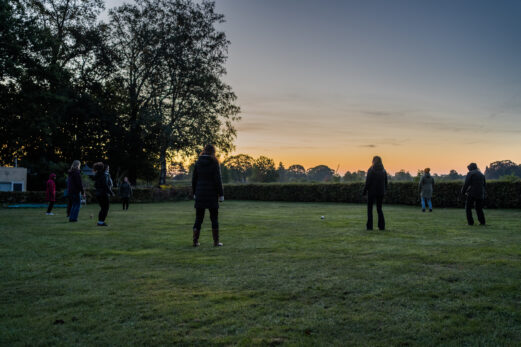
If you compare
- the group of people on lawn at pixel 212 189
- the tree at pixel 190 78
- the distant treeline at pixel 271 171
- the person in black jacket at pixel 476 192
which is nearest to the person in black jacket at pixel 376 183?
the group of people on lawn at pixel 212 189

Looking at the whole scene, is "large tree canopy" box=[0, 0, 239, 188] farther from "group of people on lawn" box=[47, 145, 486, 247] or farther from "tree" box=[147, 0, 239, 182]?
"group of people on lawn" box=[47, 145, 486, 247]

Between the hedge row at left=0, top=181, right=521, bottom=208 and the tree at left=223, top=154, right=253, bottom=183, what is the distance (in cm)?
8558

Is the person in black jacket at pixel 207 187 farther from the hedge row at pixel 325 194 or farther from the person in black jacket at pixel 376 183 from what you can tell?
the hedge row at pixel 325 194

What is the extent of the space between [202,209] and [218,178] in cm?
76

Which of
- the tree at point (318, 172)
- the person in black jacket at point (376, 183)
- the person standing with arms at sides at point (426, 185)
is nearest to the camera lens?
the person in black jacket at point (376, 183)

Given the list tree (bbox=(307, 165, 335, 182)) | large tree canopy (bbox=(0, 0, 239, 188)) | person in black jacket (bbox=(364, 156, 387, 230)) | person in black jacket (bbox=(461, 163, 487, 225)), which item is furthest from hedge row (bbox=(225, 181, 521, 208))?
tree (bbox=(307, 165, 335, 182))

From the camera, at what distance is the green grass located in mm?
2918

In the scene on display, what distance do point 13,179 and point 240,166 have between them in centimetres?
9174

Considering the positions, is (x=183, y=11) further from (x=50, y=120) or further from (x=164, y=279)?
(x=164, y=279)

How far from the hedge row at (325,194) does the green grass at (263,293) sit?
48.0 ft

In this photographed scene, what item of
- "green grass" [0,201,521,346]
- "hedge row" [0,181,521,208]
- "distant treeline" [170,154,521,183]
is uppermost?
"distant treeline" [170,154,521,183]

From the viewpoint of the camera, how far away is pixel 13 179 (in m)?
34.4

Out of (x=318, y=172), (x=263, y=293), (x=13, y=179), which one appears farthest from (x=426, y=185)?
(x=318, y=172)

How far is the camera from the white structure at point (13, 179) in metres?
34.2
